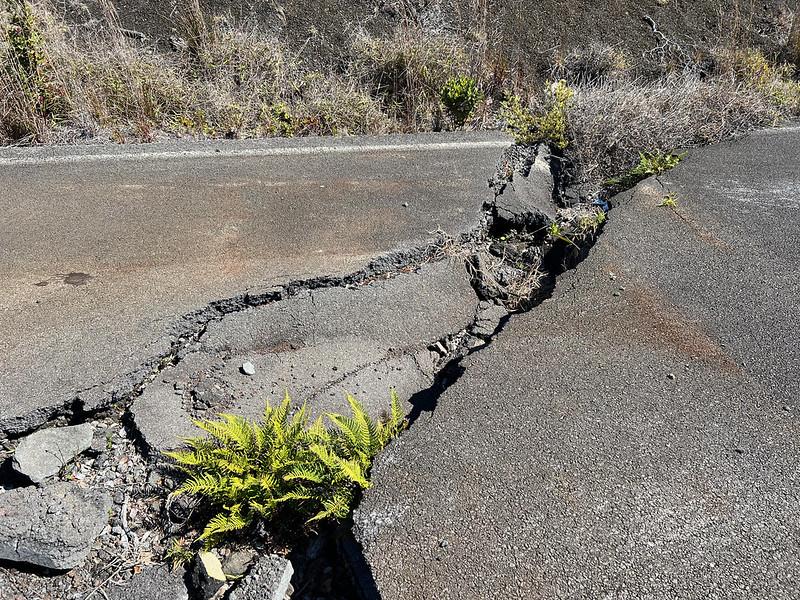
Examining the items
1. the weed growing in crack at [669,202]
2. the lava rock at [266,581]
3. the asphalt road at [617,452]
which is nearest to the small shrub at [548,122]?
the weed growing in crack at [669,202]

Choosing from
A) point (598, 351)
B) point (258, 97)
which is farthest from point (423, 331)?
point (258, 97)

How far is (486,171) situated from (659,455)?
8.40 feet

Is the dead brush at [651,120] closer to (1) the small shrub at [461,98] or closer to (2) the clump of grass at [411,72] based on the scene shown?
(1) the small shrub at [461,98]

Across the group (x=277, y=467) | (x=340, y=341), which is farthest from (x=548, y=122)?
(x=277, y=467)

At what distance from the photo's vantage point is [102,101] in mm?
→ 5199

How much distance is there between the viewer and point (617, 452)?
2.27 m

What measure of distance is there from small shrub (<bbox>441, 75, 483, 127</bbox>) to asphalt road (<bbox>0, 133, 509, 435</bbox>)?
0.48 m

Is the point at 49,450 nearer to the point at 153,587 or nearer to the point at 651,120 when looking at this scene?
the point at 153,587

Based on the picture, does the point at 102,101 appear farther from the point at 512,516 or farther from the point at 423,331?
the point at 512,516

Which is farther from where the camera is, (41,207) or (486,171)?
(486,171)

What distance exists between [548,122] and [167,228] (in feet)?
9.14

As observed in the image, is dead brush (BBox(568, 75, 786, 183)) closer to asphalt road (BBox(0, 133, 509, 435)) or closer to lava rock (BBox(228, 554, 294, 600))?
asphalt road (BBox(0, 133, 509, 435))

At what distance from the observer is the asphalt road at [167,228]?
9.17 ft

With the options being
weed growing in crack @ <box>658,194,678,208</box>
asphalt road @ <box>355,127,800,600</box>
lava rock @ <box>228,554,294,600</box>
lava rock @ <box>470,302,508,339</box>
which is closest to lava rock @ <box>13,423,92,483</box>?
lava rock @ <box>228,554,294,600</box>
